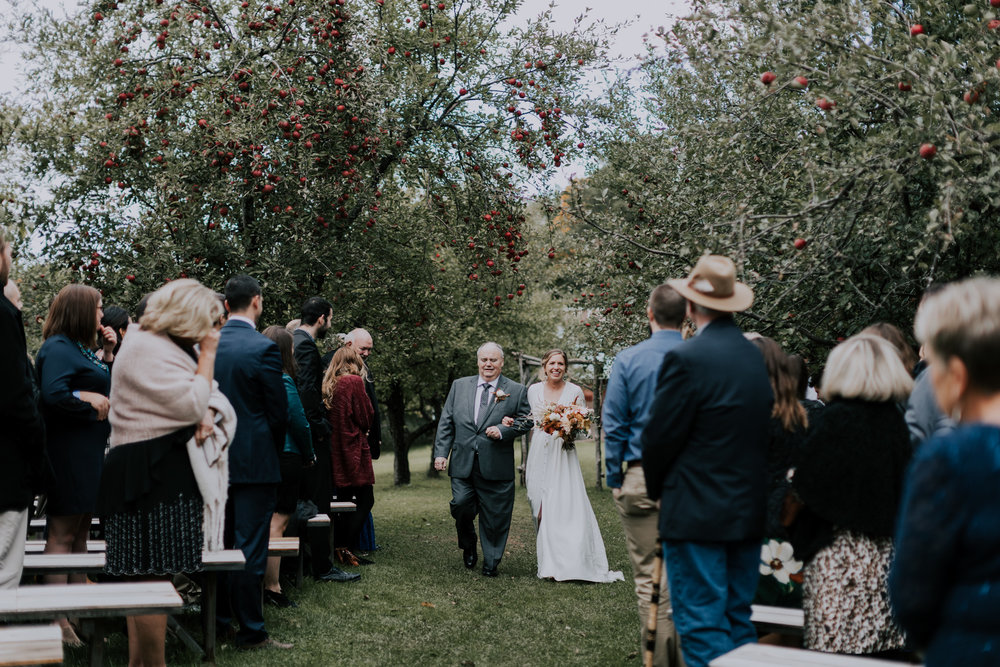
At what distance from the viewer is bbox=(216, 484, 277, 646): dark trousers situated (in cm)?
612

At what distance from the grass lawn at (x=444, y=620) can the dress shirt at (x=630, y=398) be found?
1.54 m

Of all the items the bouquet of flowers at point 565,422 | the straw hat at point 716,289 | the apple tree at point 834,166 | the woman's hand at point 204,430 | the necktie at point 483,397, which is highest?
the apple tree at point 834,166

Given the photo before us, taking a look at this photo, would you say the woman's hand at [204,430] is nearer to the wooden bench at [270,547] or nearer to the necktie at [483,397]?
the wooden bench at [270,547]

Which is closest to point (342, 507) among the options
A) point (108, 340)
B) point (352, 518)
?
point (352, 518)

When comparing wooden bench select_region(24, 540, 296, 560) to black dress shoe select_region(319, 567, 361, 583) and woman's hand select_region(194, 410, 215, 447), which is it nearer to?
black dress shoe select_region(319, 567, 361, 583)

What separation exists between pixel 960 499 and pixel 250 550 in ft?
16.4

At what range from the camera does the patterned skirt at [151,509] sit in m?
4.68

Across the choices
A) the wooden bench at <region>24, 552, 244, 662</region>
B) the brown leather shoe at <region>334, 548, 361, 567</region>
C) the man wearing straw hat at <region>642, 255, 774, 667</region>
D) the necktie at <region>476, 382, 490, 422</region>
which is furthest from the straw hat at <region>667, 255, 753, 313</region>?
the brown leather shoe at <region>334, 548, 361, 567</region>

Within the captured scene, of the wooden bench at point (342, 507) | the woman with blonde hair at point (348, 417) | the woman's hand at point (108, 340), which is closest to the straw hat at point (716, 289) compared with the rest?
the woman's hand at point (108, 340)

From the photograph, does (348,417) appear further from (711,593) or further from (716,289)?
(711,593)

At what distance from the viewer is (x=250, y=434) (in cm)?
609

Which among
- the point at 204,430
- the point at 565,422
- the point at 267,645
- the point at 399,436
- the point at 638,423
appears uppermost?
the point at 204,430

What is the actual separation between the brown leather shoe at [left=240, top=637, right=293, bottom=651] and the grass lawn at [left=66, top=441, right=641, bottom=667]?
97mm

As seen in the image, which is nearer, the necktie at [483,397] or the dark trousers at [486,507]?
the dark trousers at [486,507]
